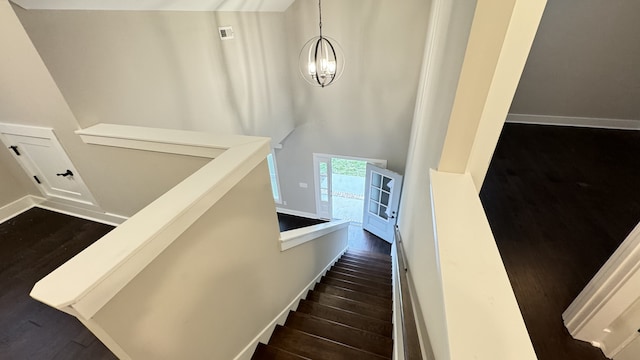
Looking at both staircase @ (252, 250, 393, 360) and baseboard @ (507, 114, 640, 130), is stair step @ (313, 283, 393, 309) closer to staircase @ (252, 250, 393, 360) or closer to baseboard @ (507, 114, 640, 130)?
staircase @ (252, 250, 393, 360)

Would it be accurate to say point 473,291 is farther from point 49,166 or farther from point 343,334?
point 49,166

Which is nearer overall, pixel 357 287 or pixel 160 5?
pixel 160 5

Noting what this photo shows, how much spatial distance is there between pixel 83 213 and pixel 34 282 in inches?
26.4

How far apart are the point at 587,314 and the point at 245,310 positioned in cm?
166

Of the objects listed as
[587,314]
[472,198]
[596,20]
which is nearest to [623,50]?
[596,20]

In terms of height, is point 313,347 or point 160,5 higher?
point 160,5

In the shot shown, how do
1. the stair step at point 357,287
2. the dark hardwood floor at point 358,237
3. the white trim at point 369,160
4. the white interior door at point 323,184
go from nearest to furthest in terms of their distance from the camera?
1. the stair step at point 357,287
2. the white trim at point 369,160
3. the dark hardwood floor at point 358,237
4. the white interior door at point 323,184

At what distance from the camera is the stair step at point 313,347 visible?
1682 mm

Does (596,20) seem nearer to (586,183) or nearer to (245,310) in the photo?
(586,183)

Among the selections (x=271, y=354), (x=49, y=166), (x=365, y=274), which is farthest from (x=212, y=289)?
(x=365, y=274)

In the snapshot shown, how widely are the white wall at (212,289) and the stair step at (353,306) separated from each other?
2.19ft

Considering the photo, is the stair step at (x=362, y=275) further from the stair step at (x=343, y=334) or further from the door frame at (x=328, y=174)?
the door frame at (x=328, y=174)

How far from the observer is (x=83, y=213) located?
2113 mm

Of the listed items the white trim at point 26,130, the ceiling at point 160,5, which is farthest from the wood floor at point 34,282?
the ceiling at point 160,5
